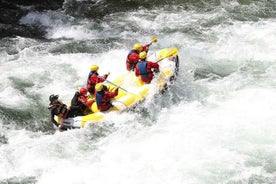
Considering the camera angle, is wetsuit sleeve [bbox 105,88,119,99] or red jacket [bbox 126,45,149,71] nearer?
wetsuit sleeve [bbox 105,88,119,99]

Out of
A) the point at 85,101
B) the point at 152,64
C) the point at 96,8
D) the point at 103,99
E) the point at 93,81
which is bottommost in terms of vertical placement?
the point at 85,101

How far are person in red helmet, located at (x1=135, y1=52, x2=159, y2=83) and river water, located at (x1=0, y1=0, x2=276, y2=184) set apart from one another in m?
0.53

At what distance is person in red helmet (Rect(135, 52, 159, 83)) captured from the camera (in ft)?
34.7

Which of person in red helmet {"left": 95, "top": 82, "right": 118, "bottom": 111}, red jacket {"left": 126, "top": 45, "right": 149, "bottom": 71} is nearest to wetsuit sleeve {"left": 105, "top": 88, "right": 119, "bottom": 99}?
person in red helmet {"left": 95, "top": 82, "right": 118, "bottom": 111}

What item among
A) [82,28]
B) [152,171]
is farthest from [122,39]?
[152,171]

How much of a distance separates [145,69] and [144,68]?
0.12ft

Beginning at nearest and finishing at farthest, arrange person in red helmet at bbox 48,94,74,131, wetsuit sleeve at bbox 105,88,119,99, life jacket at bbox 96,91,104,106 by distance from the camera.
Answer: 1. person in red helmet at bbox 48,94,74,131
2. life jacket at bbox 96,91,104,106
3. wetsuit sleeve at bbox 105,88,119,99

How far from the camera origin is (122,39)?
14516 mm

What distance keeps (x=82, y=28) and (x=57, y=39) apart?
100 centimetres

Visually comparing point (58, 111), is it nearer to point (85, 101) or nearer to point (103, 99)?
point (85, 101)

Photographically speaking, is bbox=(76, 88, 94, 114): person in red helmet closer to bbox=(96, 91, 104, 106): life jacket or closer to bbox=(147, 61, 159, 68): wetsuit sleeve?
bbox=(96, 91, 104, 106): life jacket

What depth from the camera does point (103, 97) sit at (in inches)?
394

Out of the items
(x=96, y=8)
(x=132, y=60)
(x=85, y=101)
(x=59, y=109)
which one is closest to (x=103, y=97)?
(x=85, y=101)

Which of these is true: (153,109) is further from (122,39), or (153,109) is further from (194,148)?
(122,39)
